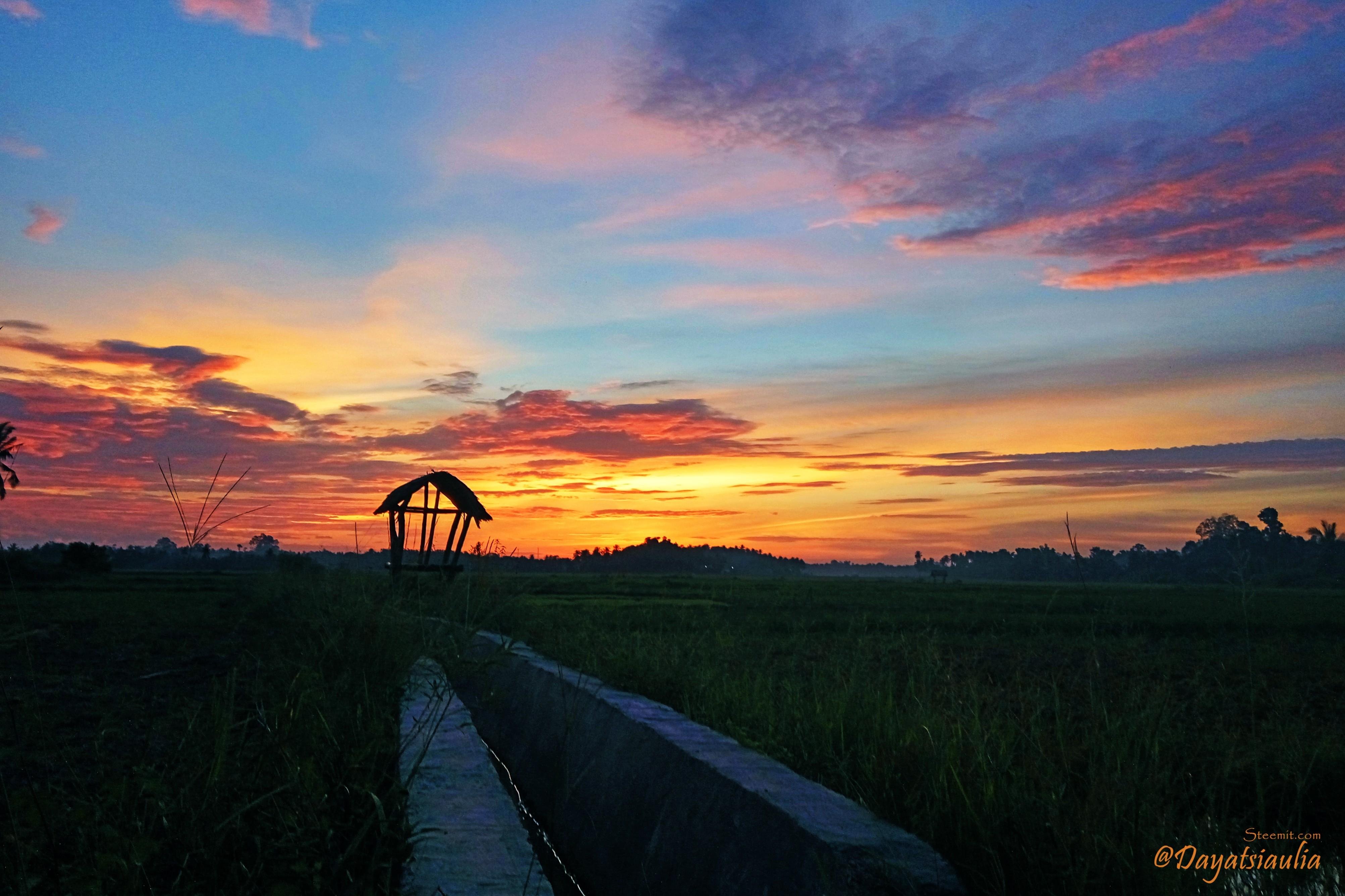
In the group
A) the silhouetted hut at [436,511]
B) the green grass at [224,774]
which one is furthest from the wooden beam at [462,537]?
the green grass at [224,774]

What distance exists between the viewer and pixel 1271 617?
23797 millimetres

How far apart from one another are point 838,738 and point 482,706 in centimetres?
407

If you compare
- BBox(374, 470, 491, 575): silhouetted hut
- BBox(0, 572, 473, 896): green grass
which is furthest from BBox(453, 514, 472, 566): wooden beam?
BBox(0, 572, 473, 896): green grass

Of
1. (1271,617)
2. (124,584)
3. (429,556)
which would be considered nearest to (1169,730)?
(429,556)

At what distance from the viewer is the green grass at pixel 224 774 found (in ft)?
7.91

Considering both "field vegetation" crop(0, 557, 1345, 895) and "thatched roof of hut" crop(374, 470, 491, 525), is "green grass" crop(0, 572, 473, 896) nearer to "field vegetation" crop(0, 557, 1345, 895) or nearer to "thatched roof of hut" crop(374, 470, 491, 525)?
"field vegetation" crop(0, 557, 1345, 895)

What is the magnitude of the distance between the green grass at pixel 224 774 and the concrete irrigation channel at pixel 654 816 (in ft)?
0.77

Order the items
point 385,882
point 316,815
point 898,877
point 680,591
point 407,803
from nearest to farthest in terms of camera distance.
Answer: point 898,877
point 385,882
point 316,815
point 407,803
point 680,591

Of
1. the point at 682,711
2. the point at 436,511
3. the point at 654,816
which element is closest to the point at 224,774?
the point at 654,816

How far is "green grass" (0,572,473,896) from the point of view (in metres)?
2.41

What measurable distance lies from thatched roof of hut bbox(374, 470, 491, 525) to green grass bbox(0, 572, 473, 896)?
10.9 m

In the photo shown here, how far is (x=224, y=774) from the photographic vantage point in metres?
3.03

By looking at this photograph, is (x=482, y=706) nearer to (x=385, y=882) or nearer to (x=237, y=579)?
(x=385, y=882)

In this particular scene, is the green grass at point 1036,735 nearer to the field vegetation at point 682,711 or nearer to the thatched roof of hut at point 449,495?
the field vegetation at point 682,711
